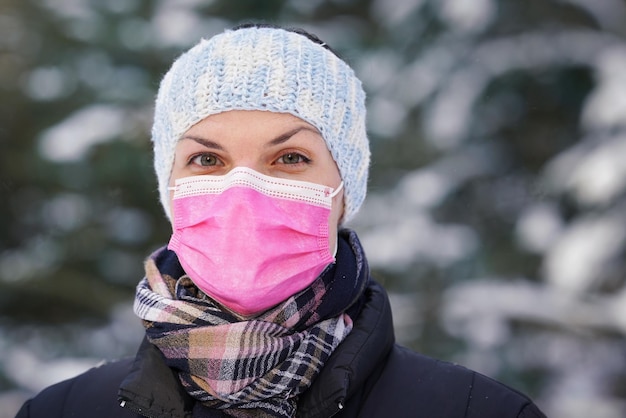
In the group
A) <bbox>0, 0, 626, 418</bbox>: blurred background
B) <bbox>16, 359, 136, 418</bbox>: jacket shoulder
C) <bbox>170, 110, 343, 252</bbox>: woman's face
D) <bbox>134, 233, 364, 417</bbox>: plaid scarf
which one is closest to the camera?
<bbox>134, 233, 364, 417</bbox>: plaid scarf

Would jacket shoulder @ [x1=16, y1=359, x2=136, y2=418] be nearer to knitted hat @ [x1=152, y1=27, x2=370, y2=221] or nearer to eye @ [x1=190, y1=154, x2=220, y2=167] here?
knitted hat @ [x1=152, y1=27, x2=370, y2=221]

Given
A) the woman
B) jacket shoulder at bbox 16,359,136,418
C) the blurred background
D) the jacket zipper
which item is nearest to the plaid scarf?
the woman

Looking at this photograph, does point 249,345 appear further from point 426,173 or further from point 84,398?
point 426,173

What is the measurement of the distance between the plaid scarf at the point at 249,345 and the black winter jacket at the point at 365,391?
0.05 metres

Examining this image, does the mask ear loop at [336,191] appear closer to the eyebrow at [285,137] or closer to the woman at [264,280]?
the woman at [264,280]

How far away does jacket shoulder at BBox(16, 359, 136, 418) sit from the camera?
82.8 inches

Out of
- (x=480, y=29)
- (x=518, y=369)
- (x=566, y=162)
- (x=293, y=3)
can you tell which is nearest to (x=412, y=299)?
(x=518, y=369)

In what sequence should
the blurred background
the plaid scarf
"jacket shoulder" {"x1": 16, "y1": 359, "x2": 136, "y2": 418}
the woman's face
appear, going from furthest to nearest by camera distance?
the blurred background
"jacket shoulder" {"x1": 16, "y1": 359, "x2": 136, "y2": 418}
the woman's face
the plaid scarf

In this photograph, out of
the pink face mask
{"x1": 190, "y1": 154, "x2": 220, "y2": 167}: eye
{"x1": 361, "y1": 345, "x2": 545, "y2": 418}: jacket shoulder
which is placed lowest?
{"x1": 361, "y1": 345, "x2": 545, "y2": 418}: jacket shoulder

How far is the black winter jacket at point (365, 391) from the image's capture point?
6.28ft

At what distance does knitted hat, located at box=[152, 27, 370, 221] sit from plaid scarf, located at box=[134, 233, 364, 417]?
0.34 meters

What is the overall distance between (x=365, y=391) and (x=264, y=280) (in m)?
0.40

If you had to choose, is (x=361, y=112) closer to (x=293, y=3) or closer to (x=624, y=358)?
(x=293, y=3)

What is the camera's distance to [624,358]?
5.67 m
